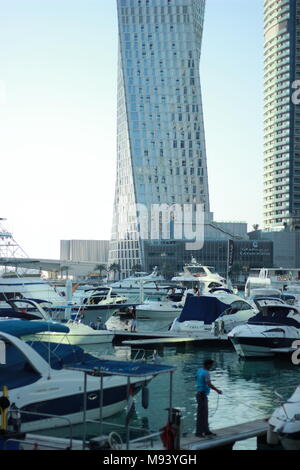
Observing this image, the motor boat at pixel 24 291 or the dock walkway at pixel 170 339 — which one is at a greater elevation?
the motor boat at pixel 24 291

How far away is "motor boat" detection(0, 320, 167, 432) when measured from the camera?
18.6 metres

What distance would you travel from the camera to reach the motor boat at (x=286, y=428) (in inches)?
658

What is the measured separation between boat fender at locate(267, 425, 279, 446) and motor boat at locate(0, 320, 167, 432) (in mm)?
3394

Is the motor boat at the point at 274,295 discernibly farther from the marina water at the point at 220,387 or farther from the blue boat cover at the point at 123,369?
the blue boat cover at the point at 123,369

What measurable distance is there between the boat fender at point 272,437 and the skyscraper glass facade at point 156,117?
15363 cm

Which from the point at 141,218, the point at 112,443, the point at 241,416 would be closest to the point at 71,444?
the point at 112,443

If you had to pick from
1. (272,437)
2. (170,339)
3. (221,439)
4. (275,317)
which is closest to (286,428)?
(272,437)

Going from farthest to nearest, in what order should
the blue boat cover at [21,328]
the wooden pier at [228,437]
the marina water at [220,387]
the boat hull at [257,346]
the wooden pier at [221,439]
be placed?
the boat hull at [257,346]
the blue boat cover at [21,328]
the marina water at [220,387]
the wooden pier at [228,437]
the wooden pier at [221,439]

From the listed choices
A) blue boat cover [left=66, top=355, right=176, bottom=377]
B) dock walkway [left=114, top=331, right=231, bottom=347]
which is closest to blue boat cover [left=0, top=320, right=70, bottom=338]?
blue boat cover [left=66, top=355, right=176, bottom=377]

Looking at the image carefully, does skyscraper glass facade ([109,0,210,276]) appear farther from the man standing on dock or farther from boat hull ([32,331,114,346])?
the man standing on dock

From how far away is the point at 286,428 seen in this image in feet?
55.1

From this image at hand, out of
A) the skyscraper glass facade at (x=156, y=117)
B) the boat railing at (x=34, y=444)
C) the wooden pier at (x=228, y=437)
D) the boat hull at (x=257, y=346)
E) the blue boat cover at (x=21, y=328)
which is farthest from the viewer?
the skyscraper glass facade at (x=156, y=117)

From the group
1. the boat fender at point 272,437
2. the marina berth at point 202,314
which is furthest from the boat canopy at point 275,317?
the boat fender at point 272,437
